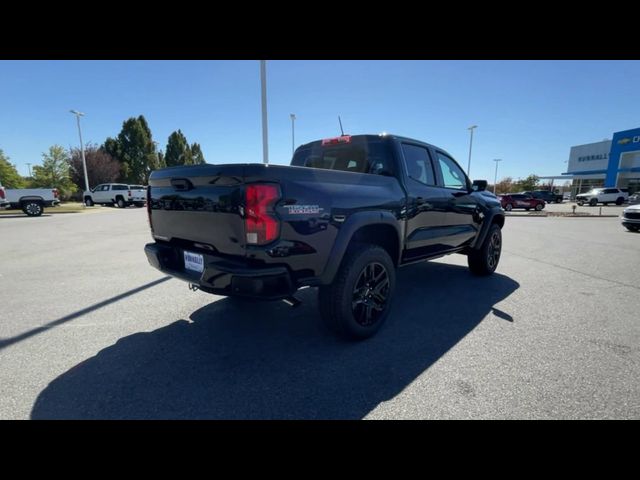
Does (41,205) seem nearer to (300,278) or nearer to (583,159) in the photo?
(300,278)

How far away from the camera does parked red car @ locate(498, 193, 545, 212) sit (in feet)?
80.4

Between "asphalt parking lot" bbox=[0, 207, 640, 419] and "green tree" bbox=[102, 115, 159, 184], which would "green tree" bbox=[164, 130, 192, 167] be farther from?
"asphalt parking lot" bbox=[0, 207, 640, 419]

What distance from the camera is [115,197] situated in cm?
2525

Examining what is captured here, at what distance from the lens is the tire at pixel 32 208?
16.4m

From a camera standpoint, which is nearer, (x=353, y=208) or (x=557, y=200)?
(x=353, y=208)

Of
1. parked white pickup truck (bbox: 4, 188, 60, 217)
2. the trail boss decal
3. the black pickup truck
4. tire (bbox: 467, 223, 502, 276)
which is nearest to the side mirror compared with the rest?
tire (bbox: 467, 223, 502, 276)

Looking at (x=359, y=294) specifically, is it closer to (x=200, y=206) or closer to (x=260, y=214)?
(x=260, y=214)

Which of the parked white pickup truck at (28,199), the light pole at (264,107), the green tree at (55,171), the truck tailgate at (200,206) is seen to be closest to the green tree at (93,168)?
the green tree at (55,171)

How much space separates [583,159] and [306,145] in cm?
5984

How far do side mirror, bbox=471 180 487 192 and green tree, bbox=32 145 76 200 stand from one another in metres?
45.8

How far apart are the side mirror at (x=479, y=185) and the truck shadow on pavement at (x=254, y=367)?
1.94 m

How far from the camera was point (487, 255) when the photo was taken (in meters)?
5.02
